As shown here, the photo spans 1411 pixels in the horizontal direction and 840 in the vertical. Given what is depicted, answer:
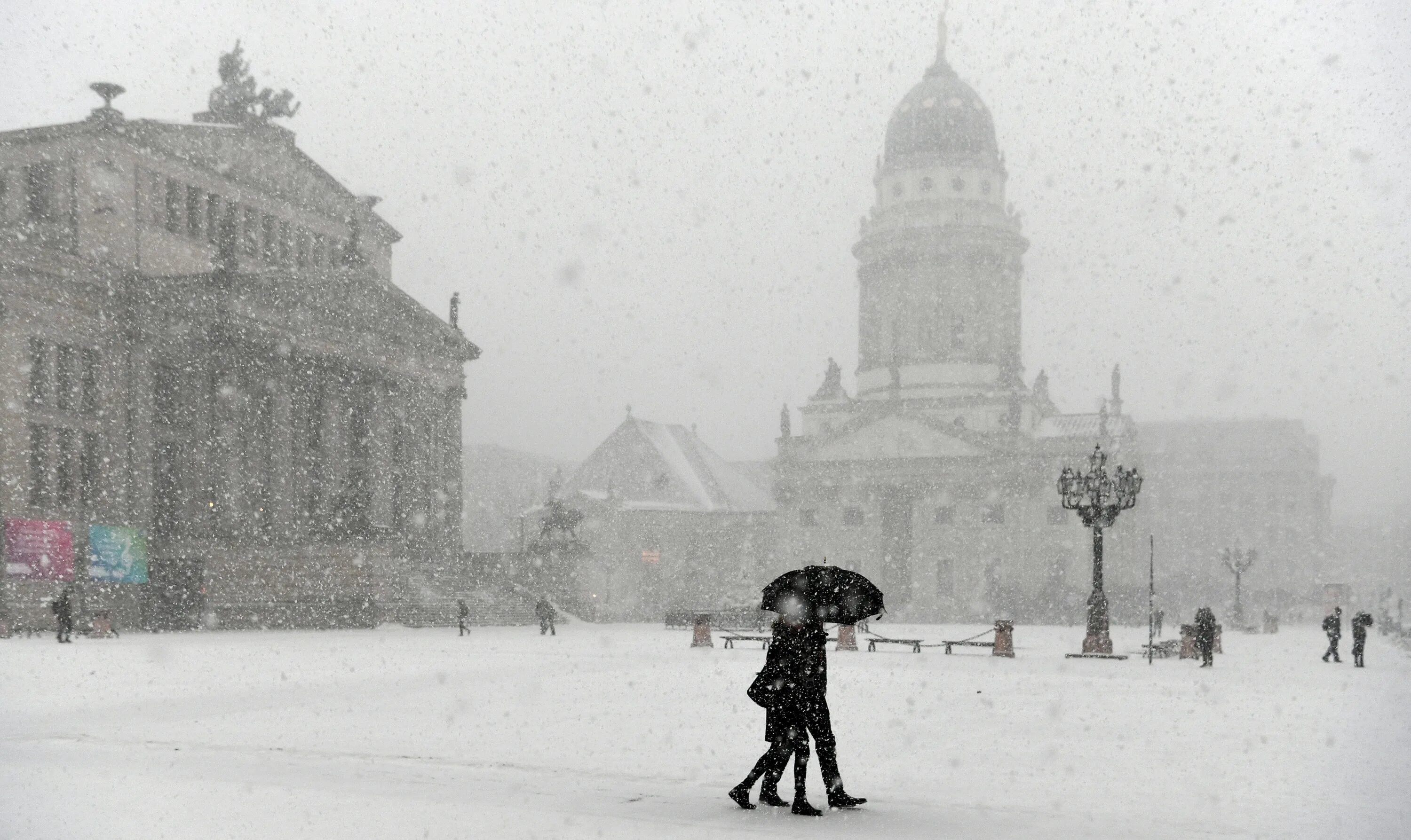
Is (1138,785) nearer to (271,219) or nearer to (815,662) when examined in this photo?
(815,662)

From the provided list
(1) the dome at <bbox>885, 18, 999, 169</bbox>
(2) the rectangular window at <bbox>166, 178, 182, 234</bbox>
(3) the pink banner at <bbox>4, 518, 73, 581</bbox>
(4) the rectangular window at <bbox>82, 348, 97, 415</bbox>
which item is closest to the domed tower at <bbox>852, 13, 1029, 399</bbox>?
(1) the dome at <bbox>885, 18, 999, 169</bbox>

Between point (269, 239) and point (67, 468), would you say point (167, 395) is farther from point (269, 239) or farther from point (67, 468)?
point (269, 239)

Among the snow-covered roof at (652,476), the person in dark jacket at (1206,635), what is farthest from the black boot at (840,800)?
the snow-covered roof at (652,476)

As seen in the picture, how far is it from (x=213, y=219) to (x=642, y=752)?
4313 centimetres

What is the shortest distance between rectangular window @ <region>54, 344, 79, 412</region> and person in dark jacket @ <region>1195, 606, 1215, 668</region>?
33.9m

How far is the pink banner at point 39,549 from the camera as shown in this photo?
127 ft

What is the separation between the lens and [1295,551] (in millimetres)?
107625

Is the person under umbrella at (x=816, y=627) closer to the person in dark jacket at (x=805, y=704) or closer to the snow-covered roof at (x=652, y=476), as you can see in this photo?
the person in dark jacket at (x=805, y=704)

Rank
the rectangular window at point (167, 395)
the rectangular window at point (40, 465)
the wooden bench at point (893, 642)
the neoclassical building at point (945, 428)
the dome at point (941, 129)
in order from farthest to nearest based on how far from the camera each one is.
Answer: the dome at point (941, 129)
the neoclassical building at point (945, 428)
the rectangular window at point (167, 395)
the rectangular window at point (40, 465)
the wooden bench at point (893, 642)

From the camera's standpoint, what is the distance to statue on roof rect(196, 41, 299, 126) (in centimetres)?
5391

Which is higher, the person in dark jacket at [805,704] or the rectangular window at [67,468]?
the rectangular window at [67,468]

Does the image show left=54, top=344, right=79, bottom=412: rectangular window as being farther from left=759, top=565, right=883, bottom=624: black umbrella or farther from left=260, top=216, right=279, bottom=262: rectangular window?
left=759, top=565, right=883, bottom=624: black umbrella

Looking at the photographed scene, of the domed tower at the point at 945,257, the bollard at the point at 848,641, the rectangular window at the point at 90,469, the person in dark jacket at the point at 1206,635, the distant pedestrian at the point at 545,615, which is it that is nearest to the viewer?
the person in dark jacket at the point at 1206,635

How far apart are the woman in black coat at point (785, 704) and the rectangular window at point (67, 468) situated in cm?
3765
